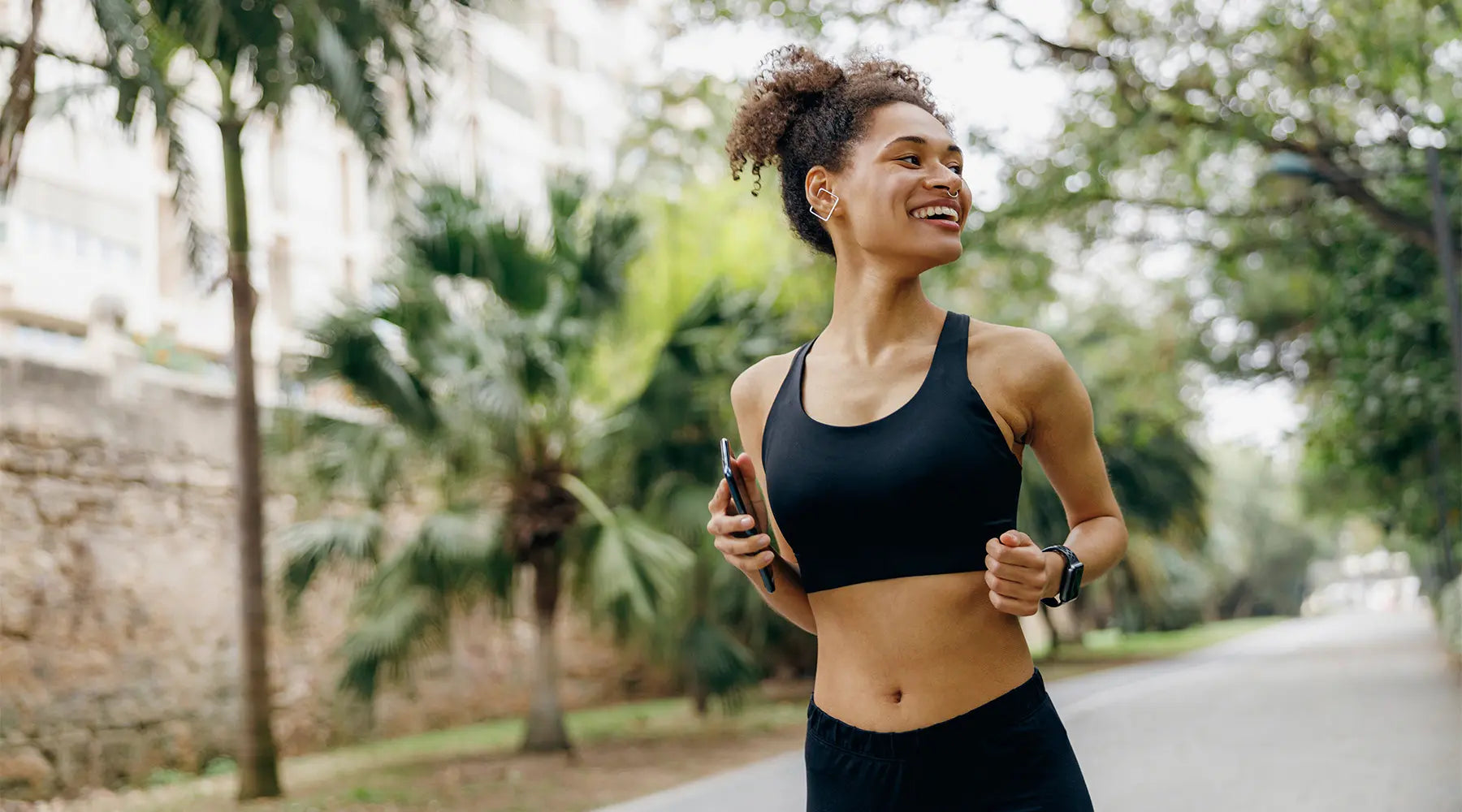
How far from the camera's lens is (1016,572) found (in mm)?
1790

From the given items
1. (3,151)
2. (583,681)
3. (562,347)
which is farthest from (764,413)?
(583,681)

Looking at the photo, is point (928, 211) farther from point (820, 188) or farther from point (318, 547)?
point (318, 547)

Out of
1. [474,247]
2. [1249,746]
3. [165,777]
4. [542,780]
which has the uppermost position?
[474,247]

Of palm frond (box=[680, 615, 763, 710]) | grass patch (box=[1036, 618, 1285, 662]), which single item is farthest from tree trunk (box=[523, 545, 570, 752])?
grass patch (box=[1036, 618, 1285, 662])

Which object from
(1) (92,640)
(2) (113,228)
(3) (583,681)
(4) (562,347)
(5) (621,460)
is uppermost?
(2) (113,228)

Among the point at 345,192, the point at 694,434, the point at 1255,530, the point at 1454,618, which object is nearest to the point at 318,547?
the point at 694,434

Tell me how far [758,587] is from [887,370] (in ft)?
1.37

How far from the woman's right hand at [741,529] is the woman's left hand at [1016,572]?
352 mm

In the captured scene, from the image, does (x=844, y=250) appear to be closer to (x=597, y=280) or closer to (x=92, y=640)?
(x=597, y=280)

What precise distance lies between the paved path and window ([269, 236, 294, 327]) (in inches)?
673

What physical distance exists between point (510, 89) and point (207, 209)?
15.6 metres

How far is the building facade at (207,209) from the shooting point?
11.9 m

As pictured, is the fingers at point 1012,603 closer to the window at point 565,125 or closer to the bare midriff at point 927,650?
the bare midriff at point 927,650

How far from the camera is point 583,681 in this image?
19000 millimetres
